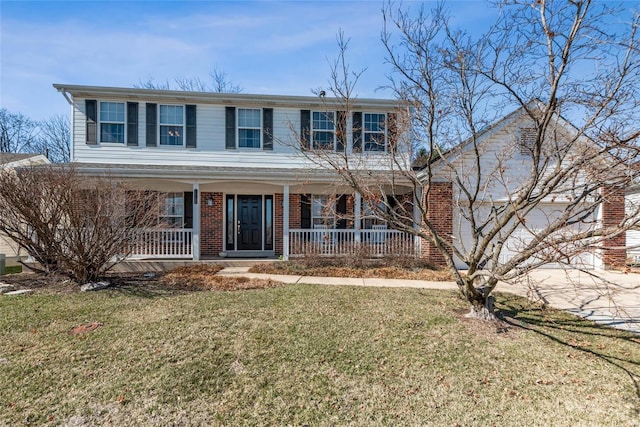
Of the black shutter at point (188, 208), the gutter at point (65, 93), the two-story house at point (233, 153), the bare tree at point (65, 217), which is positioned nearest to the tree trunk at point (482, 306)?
the two-story house at point (233, 153)

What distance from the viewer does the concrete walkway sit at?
543 cm

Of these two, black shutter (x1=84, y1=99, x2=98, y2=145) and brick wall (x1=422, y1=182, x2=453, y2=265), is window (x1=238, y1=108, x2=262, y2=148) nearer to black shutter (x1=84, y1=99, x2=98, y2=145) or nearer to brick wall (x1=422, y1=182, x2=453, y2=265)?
black shutter (x1=84, y1=99, x2=98, y2=145)

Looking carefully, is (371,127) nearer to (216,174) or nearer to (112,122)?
(216,174)

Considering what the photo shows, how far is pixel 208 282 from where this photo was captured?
294 inches

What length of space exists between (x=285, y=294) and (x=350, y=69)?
173 inches

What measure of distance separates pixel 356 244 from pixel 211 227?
5.03 meters

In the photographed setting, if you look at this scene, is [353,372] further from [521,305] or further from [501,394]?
[521,305]

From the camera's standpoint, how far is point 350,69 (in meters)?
5.84

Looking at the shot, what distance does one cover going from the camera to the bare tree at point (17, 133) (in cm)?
3152

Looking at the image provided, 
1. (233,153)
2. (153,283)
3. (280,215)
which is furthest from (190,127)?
(153,283)

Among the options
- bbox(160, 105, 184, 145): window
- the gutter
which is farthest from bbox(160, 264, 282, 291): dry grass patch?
the gutter

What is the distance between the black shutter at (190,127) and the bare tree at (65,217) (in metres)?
4.21

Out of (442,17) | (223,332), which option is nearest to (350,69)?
(442,17)

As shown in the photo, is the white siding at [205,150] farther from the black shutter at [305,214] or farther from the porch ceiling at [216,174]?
the black shutter at [305,214]
